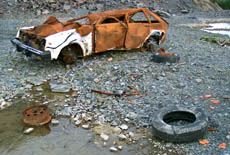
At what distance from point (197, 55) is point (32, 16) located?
12794mm

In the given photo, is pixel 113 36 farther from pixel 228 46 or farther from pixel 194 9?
pixel 194 9

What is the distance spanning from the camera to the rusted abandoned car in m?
7.11

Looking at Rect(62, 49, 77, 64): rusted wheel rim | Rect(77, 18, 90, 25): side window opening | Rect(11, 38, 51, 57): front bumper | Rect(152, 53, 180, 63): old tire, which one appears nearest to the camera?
Rect(11, 38, 51, 57): front bumper

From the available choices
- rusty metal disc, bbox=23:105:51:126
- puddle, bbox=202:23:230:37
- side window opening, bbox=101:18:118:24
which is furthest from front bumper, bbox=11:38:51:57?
puddle, bbox=202:23:230:37

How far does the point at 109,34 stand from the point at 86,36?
2.74ft

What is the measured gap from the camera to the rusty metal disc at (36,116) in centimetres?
501

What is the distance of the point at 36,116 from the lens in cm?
507

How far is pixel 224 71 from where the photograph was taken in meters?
7.55

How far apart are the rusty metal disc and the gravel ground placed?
0.58m

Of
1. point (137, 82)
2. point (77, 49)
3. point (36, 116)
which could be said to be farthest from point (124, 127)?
point (77, 49)

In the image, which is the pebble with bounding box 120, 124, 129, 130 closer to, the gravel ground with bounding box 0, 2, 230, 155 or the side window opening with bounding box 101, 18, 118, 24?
the gravel ground with bounding box 0, 2, 230, 155

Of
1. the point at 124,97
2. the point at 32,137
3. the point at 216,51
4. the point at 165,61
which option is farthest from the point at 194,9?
the point at 32,137

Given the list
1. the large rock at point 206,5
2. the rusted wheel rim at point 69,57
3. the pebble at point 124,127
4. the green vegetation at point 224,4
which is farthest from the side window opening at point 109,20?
the green vegetation at point 224,4

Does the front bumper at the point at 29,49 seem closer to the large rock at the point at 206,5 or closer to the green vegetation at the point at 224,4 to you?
the large rock at the point at 206,5
